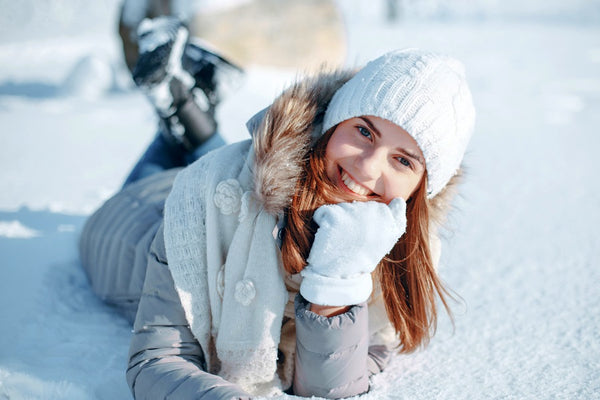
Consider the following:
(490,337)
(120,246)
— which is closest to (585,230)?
(490,337)

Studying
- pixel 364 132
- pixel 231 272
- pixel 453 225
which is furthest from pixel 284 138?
pixel 453 225

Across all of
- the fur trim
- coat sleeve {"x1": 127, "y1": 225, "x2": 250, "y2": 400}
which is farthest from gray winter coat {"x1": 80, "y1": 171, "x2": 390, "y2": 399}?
the fur trim

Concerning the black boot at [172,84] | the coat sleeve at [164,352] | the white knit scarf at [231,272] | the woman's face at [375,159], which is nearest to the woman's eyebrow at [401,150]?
the woman's face at [375,159]

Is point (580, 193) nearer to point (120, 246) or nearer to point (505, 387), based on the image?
point (505, 387)

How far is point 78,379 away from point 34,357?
116 millimetres

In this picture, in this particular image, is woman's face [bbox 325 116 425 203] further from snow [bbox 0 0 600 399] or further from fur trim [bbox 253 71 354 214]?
snow [bbox 0 0 600 399]

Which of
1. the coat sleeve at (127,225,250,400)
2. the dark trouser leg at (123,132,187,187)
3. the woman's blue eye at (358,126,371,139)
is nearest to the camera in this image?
the coat sleeve at (127,225,250,400)

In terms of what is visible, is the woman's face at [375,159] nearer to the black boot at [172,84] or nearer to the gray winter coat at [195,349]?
the gray winter coat at [195,349]

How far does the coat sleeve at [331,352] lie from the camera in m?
0.79

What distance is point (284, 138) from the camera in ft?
2.78

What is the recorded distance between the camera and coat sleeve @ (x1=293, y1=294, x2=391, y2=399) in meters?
0.79

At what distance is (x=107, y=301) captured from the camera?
1116 mm

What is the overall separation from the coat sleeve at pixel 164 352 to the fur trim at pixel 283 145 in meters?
0.22

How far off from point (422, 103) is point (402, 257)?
0.29m
